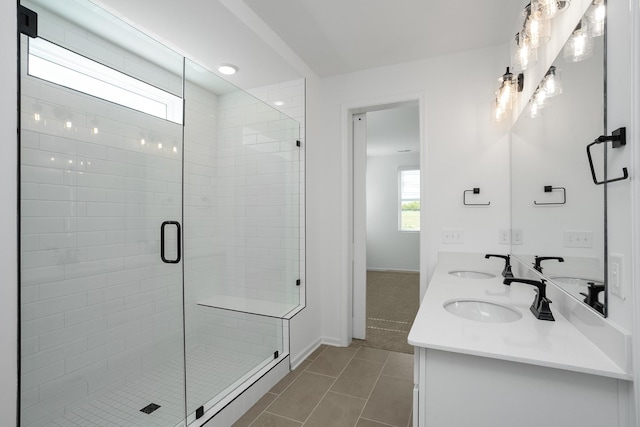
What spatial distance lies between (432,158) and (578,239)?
1.54m

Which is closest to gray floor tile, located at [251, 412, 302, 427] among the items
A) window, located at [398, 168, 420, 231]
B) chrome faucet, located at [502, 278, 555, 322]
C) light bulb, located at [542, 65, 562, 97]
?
chrome faucet, located at [502, 278, 555, 322]

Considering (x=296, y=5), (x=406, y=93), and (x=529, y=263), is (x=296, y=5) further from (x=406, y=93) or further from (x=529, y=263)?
(x=529, y=263)

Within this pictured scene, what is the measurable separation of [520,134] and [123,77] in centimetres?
242

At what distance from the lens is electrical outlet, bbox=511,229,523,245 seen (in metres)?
2.13

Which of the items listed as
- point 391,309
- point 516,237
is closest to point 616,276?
point 516,237

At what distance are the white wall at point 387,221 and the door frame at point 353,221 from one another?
12.9 feet

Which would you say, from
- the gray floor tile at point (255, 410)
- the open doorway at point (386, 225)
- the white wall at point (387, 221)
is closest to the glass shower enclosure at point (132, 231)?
the gray floor tile at point (255, 410)

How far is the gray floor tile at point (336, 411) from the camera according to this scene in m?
1.84

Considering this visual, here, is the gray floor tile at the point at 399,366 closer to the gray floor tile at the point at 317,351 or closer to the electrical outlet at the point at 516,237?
→ the gray floor tile at the point at 317,351

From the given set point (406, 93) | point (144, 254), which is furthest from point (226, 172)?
point (406, 93)

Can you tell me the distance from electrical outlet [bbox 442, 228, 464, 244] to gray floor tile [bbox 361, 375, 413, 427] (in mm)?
1143

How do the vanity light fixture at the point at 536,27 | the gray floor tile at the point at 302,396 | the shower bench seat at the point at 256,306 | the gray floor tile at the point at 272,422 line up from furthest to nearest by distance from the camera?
the shower bench seat at the point at 256,306
the gray floor tile at the point at 302,396
the gray floor tile at the point at 272,422
the vanity light fixture at the point at 536,27

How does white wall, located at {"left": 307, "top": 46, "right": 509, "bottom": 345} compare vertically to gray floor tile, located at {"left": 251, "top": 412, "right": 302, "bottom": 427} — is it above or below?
above

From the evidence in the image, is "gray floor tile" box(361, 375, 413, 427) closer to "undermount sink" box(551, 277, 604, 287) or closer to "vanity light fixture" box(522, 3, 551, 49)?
"undermount sink" box(551, 277, 604, 287)
